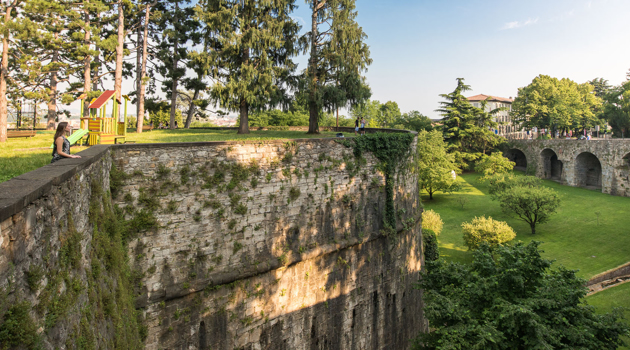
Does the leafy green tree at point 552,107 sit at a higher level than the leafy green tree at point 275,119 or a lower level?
higher

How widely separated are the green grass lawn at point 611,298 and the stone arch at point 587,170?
23226mm

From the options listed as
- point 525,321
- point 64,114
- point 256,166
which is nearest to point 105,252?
point 256,166

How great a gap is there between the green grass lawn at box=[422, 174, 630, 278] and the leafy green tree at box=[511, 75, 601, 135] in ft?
46.5

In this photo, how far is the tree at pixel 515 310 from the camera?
304 inches

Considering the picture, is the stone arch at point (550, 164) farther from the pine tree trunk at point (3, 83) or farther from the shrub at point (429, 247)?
the pine tree trunk at point (3, 83)

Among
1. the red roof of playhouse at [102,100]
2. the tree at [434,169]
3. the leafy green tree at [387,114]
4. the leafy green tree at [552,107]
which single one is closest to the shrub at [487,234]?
the tree at [434,169]

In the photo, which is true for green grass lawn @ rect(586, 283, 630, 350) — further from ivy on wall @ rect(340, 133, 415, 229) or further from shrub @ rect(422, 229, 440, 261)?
ivy on wall @ rect(340, 133, 415, 229)

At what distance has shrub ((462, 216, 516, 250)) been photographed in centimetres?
2117

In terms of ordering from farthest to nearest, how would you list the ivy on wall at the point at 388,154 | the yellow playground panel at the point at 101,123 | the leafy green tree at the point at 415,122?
the leafy green tree at the point at 415,122
the ivy on wall at the point at 388,154
the yellow playground panel at the point at 101,123

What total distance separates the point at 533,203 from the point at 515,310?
20.9 m

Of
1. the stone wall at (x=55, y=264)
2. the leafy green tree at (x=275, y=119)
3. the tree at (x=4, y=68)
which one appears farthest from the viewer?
the leafy green tree at (x=275, y=119)

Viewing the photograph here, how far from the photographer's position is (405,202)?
13.4m

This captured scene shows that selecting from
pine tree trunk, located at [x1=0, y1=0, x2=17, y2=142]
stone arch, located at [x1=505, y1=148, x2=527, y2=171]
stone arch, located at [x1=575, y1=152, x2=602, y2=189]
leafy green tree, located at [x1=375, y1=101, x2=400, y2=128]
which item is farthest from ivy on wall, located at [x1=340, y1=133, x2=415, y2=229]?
leafy green tree, located at [x1=375, y1=101, x2=400, y2=128]

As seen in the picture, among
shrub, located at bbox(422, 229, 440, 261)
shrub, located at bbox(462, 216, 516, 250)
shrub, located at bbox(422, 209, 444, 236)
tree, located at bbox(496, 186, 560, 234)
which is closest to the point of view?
→ shrub, located at bbox(422, 229, 440, 261)
